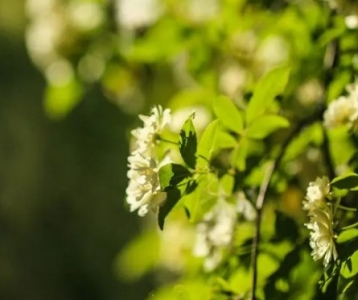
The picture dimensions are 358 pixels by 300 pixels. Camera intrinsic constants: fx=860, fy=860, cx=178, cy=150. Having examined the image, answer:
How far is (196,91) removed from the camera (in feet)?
3.75

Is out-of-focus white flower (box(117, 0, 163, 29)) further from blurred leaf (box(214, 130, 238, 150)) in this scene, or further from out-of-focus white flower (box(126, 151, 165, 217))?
out-of-focus white flower (box(126, 151, 165, 217))

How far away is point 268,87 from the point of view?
76cm

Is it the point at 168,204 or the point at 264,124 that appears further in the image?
the point at 264,124

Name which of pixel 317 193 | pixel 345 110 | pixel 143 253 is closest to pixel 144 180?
pixel 317 193

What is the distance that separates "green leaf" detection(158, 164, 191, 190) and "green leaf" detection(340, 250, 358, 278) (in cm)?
14

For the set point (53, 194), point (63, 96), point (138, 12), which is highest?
point (138, 12)

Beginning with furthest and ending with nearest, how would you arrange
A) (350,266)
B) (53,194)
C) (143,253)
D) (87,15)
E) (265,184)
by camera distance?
1. (53,194)
2. (87,15)
3. (143,253)
4. (265,184)
5. (350,266)

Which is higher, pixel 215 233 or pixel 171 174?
pixel 171 174

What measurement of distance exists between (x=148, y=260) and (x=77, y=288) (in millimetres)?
1826

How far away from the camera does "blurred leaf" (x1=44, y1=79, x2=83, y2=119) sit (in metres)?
1.26

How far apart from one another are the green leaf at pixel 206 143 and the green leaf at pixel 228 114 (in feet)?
0.24

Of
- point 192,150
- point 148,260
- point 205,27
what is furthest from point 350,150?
point 148,260

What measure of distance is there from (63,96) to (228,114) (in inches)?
21.4

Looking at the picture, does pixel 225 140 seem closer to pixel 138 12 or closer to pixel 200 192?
pixel 200 192
